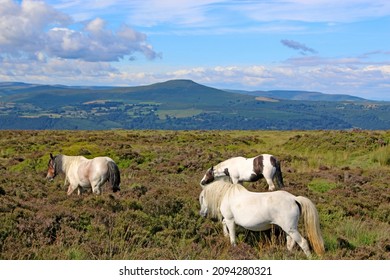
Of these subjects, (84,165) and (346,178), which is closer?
(84,165)

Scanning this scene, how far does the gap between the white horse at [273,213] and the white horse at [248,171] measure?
5.55 m

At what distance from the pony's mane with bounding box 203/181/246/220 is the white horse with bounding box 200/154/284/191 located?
4.84 m

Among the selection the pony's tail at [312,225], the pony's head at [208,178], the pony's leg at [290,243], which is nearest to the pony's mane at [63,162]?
the pony's head at [208,178]

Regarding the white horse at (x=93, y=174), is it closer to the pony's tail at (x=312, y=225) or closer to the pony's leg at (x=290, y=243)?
the pony's leg at (x=290, y=243)

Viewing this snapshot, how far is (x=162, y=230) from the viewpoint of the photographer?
35.0ft

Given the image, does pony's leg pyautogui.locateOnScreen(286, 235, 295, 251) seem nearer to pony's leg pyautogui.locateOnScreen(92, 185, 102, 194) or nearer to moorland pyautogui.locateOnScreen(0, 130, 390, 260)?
moorland pyautogui.locateOnScreen(0, 130, 390, 260)

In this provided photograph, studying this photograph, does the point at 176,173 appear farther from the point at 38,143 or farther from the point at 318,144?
the point at 38,143

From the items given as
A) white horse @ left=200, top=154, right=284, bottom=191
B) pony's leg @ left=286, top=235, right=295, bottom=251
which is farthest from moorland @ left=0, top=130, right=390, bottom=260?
white horse @ left=200, top=154, right=284, bottom=191

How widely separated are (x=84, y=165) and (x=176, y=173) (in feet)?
30.5

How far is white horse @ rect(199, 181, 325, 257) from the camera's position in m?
8.70

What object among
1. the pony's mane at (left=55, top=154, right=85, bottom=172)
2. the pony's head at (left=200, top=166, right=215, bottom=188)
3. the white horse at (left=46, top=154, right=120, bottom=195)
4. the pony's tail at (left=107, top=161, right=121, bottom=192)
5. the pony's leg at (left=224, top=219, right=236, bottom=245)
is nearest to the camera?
the pony's leg at (left=224, top=219, right=236, bottom=245)

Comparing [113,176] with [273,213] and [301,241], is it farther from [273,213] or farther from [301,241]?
[301,241]

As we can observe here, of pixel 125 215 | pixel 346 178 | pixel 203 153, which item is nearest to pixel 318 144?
pixel 203 153
